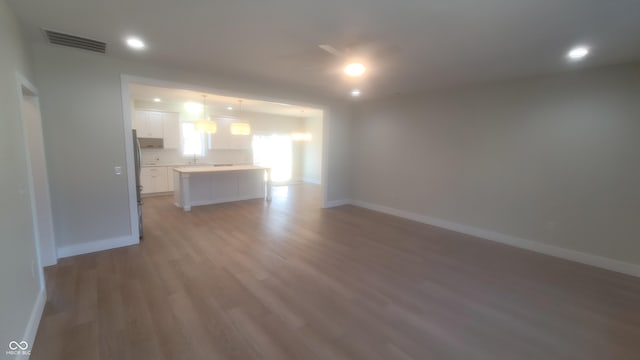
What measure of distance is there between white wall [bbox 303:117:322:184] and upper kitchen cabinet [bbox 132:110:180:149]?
16.0ft

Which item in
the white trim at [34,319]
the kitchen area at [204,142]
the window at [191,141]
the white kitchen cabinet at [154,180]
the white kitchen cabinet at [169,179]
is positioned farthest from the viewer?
the window at [191,141]

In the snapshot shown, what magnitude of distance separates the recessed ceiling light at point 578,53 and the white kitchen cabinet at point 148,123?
28.8 ft

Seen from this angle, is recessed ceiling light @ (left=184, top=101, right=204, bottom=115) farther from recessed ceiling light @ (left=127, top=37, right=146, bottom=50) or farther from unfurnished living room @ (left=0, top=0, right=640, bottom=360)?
recessed ceiling light @ (left=127, top=37, right=146, bottom=50)

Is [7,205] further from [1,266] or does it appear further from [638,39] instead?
[638,39]

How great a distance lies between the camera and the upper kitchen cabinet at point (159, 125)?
7.45 m

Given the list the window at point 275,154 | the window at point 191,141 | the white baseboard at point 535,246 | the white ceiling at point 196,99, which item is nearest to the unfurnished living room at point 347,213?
the white baseboard at point 535,246

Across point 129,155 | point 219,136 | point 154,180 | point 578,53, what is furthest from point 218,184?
point 578,53

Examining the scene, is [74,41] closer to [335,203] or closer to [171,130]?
[171,130]

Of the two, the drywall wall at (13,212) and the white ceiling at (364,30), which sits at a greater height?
the white ceiling at (364,30)

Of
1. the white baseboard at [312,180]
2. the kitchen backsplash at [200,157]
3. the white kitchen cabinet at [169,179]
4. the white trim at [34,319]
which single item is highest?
the kitchen backsplash at [200,157]

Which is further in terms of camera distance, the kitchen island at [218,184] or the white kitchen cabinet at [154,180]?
the white kitchen cabinet at [154,180]

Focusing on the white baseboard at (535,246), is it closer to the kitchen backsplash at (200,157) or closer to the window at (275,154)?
the kitchen backsplash at (200,157)

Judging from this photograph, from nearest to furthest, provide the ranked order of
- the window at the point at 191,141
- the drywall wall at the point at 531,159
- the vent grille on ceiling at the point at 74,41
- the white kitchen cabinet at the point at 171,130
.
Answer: the vent grille on ceiling at the point at 74,41 → the drywall wall at the point at 531,159 → the white kitchen cabinet at the point at 171,130 → the window at the point at 191,141

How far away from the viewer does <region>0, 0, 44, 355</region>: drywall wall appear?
1.74 metres
